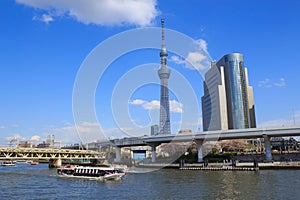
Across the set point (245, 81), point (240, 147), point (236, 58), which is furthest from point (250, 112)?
point (240, 147)

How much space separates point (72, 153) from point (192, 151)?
37661 mm

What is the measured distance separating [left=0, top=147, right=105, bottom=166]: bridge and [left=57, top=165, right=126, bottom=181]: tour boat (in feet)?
70.6

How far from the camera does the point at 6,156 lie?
233 ft

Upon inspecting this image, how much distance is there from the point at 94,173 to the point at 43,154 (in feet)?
134

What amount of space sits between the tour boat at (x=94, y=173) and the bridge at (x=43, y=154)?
21.5 m

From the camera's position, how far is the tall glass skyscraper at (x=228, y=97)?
152 metres

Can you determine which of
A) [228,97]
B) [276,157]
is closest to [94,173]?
[276,157]

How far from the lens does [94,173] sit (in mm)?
50594

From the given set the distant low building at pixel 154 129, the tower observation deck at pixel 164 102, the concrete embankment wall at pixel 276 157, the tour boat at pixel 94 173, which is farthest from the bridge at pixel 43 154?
the tower observation deck at pixel 164 102

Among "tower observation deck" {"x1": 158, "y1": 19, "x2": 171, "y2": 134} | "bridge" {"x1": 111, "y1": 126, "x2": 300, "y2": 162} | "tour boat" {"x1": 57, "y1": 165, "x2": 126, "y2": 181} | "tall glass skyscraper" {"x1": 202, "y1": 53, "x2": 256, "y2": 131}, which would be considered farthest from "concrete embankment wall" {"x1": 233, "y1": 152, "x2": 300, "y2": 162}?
"tower observation deck" {"x1": 158, "y1": 19, "x2": 171, "y2": 134}

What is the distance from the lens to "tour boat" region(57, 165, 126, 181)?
4830 cm

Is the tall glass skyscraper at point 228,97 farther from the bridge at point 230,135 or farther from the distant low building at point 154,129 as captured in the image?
the bridge at point 230,135

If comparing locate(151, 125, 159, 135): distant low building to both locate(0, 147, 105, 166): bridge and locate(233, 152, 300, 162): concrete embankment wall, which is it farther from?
locate(233, 152, 300, 162): concrete embankment wall

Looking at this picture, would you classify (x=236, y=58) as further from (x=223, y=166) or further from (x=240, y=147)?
(x=223, y=166)
